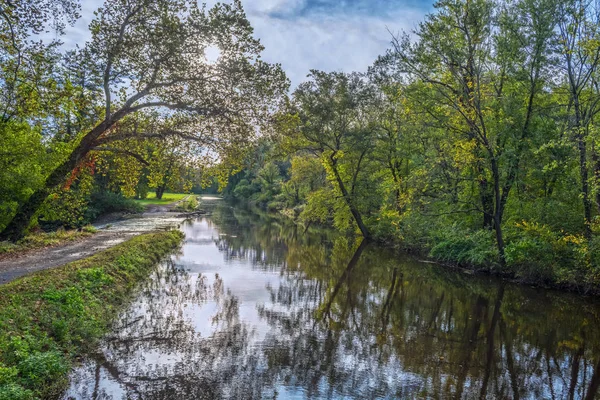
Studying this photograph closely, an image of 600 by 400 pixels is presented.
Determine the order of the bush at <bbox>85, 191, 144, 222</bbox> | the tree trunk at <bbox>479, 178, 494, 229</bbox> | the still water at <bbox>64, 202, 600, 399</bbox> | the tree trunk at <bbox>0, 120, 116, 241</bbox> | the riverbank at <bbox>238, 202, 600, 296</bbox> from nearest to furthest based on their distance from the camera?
the still water at <bbox>64, 202, 600, 399</bbox>, the tree trunk at <bbox>0, 120, 116, 241</bbox>, the riverbank at <bbox>238, 202, 600, 296</bbox>, the tree trunk at <bbox>479, 178, 494, 229</bbox>, the bush at <bbox>85, 191, 144, 222</bbox>

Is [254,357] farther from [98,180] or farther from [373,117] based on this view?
[98,180]

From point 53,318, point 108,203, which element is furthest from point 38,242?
point 108,203

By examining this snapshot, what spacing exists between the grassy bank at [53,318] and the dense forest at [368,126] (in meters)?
1.87

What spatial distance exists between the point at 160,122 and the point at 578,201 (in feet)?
60.2

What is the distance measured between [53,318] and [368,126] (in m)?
28.7

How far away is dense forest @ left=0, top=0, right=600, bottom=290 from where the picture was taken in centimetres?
1129

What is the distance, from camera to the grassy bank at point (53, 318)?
741 cm

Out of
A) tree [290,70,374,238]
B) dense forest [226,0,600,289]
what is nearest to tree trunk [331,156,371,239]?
tree [290,70,374,238]

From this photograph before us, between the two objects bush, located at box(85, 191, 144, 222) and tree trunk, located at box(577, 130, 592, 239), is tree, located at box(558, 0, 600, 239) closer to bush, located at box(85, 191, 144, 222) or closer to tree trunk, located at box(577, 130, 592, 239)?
tree trunk, located at box(577, 130, 592, 239)

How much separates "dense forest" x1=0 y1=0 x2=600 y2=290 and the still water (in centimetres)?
376

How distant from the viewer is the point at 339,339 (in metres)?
11.4

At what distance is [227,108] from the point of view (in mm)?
12141

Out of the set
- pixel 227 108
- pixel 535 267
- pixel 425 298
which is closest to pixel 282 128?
pixel 227 108

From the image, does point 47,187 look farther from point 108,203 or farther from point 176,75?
point 108,203
